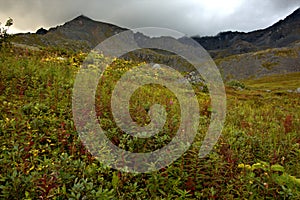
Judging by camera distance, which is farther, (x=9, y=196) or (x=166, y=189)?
(x=166, y=189)

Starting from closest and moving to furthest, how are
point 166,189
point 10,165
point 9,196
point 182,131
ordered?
point 9,196 → point 10,165 → point 166,189 → point 182,131

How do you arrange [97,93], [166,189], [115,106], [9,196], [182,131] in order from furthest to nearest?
1. [97,93]
2. [115,106]
3. [182,131]
4. [166,189]
5. [9,196]

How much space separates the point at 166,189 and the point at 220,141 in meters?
2.24

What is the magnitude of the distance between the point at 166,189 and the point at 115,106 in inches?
121

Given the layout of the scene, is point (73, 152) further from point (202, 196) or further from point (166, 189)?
point (202, 196)

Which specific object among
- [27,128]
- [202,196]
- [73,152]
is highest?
[27,128]

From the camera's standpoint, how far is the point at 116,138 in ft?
19.2

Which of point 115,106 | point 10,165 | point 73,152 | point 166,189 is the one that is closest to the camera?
point 10,165

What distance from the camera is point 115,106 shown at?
7.20 m

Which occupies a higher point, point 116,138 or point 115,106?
point 115,106

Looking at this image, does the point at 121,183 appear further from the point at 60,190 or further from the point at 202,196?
the point at 202,196

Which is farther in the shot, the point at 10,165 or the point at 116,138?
the point at 116,138

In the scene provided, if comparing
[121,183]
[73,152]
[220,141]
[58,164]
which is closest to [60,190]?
[58,164]

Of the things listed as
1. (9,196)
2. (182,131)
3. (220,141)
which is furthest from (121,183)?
(220,141)
